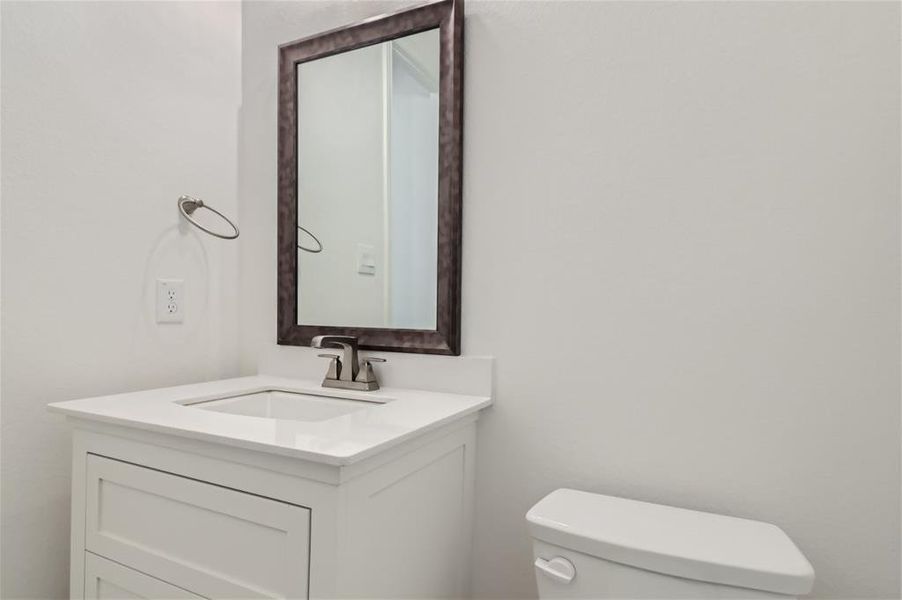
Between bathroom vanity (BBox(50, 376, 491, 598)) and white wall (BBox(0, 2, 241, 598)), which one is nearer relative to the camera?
bathroom vanity (BBox(50, 376, 491, 598))

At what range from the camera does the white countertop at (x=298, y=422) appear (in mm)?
758

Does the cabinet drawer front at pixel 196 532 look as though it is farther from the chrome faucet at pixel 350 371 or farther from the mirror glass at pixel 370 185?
the mirror glass at pixel 370 185

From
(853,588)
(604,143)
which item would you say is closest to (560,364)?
(604,143)

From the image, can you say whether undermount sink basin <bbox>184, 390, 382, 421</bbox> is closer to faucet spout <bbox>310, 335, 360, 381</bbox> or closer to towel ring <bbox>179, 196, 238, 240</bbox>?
faucet spout <bbox>310, 335, 360, 381</bbox>

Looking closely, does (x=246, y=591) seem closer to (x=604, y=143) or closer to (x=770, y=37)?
(x=604, y=143)

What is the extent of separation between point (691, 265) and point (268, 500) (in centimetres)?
84

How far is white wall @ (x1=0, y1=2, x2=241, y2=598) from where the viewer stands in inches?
40.6

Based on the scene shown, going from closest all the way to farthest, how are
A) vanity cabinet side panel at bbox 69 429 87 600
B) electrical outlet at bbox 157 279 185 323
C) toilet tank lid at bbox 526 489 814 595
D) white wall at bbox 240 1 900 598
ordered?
toilet tank lid at bbox 526 489 814 595 < white wall at bbox 240 1 900 598 < vanity cabinet side panel at bbox 69 429 87 600 < electrical outlet at bbox 157 279 185 323

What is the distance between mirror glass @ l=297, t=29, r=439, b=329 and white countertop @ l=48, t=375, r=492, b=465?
0.21m

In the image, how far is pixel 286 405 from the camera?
4.11ft

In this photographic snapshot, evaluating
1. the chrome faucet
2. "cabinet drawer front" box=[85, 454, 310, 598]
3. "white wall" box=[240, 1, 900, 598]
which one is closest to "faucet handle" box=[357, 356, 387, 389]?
the chrome faucet

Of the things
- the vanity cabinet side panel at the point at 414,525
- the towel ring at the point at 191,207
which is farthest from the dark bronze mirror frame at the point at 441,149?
the towel ring at the point at 191,207

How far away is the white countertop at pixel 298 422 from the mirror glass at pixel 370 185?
21cm

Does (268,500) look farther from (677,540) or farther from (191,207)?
(191,207)
